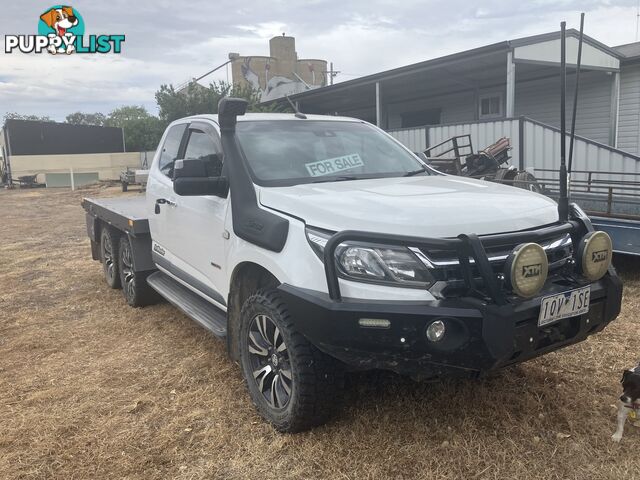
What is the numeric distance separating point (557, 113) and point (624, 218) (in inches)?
377

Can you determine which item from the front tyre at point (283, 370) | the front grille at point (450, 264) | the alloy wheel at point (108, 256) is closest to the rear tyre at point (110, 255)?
the alloy wheel at point (108, 256)

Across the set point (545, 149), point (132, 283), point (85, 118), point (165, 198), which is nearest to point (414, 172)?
point (165, 198)

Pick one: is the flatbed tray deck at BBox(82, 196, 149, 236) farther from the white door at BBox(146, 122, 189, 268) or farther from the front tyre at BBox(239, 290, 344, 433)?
the front tyre at BBox(239, 290, 344, 433)

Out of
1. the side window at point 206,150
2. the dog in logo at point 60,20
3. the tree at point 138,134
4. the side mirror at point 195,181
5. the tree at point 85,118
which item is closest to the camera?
the side mirror at point 195,181

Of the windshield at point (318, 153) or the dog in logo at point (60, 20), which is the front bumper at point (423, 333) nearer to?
the windshield at point (318, 153)

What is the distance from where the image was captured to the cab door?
3.74m

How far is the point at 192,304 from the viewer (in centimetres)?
435

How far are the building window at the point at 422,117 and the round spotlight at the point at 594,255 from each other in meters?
14.7

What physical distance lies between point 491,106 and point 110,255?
1200 centimetres

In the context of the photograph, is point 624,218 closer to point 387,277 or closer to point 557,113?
point 387,277

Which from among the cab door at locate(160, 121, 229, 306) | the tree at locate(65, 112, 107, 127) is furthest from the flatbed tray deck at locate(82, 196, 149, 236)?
the tree at locate(65, 112, 107, 127)

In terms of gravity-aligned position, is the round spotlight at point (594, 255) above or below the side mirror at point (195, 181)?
below

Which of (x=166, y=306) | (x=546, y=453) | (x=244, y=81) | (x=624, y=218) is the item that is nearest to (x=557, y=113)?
(x=624, y=218)

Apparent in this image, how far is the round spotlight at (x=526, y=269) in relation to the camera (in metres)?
2.53
